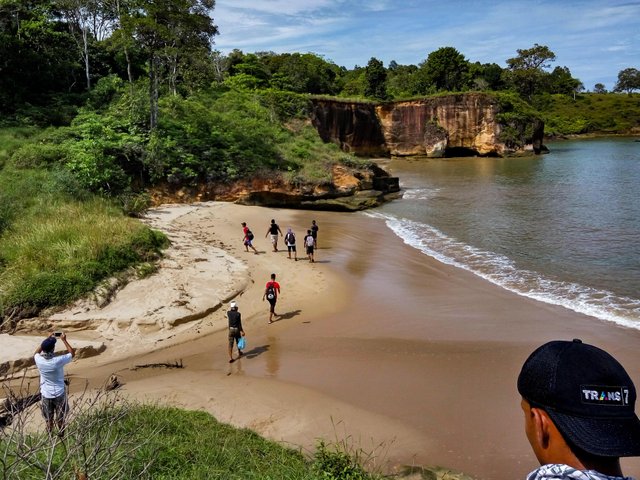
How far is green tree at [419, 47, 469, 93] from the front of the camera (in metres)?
65.7

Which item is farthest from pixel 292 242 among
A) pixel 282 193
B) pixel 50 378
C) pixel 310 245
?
pixel 282 193

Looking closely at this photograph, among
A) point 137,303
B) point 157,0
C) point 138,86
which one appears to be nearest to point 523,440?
point 137,303

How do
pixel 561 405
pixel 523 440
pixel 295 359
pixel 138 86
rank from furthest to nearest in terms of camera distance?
pixel 138 86 → pixel 295 359 → pixel 523 440 → pixel 561 405

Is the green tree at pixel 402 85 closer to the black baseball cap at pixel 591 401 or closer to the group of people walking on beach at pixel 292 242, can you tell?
the group of people walking on beach at pixel 292 242

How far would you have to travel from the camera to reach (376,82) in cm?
6319

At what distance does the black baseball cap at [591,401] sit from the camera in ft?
5.35

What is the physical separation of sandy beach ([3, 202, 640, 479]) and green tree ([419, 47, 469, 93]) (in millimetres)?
57438

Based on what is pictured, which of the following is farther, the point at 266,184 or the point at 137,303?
→ the point at 266,184

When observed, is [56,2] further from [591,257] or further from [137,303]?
[591,257]

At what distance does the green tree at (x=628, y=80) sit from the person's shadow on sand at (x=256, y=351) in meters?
132

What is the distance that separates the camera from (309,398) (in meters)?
8.08

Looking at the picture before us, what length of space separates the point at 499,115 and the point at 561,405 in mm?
63762

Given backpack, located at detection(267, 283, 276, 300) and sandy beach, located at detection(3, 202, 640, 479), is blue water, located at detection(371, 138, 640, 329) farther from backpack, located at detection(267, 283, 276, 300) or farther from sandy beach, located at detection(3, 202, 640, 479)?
backpack, located at detection(267, 283, 276, 300)

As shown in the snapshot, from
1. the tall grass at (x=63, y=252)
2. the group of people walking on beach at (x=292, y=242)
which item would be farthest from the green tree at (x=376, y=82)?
the tall grass at (x=63, y=252)
